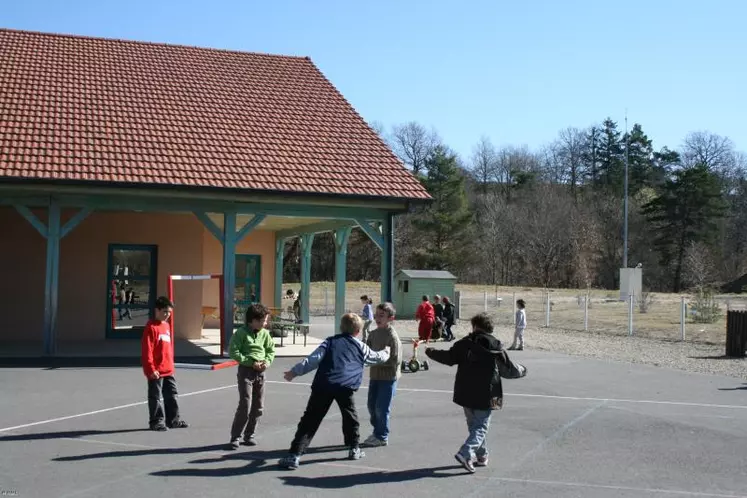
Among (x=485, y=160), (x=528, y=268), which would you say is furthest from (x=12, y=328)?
(x=485, y=160)

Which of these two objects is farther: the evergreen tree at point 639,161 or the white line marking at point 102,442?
the evergreen tree at point 639,161

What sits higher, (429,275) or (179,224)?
(179,224)

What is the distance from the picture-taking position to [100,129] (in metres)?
17.8

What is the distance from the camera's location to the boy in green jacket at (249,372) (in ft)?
26.7

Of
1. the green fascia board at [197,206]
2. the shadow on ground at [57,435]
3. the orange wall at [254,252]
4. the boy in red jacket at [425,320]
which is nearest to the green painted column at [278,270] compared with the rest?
the orange wall at [254,252]

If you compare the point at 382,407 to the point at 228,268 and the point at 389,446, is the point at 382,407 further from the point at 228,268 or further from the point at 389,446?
the point at 228,268

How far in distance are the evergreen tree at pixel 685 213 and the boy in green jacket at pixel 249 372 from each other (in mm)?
66529

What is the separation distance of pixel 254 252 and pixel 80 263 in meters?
6.51

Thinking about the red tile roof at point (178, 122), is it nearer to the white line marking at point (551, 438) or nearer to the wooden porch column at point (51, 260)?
the wooden porch column at point (51, 260)

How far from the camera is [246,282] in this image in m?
25.2

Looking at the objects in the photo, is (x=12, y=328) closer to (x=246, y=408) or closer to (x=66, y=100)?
(x=66, y=100)

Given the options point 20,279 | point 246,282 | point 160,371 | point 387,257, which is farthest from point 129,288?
point 160,371

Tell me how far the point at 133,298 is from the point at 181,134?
461cm

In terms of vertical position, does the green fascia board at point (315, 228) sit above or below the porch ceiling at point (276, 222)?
below
